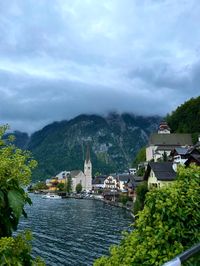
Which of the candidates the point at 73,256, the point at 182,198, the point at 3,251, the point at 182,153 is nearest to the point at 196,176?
the point at 182,198

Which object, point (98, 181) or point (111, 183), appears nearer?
point (111, 183)

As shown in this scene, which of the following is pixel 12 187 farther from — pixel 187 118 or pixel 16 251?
pixel 187 118

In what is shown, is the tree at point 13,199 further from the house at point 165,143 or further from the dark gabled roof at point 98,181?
the dark gabled roof at point 98,181

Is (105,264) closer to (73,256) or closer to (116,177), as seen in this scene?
(73,256)

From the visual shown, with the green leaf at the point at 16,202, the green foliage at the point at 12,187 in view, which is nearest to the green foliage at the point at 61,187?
the green foliage at the point at 12,187

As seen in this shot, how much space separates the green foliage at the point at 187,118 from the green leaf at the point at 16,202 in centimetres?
9680

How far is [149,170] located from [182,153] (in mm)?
14772

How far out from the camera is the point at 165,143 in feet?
340

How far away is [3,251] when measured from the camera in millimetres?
2674

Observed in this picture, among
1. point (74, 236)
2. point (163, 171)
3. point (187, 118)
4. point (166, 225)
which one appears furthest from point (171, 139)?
point (166, 225)

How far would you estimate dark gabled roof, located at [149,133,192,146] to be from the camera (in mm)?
99438

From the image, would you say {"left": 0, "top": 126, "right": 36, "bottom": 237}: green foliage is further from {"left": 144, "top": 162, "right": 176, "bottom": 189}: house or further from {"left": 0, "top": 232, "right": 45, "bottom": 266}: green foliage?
{"left": 144, "top": 162, "right": 176, "bottom": 189}: house

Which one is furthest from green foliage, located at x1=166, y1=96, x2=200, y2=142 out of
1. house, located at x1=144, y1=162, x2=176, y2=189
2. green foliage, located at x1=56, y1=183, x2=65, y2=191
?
green foliage, located at x1=56, y1=183, x2=65, y2=191

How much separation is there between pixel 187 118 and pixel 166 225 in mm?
107570
